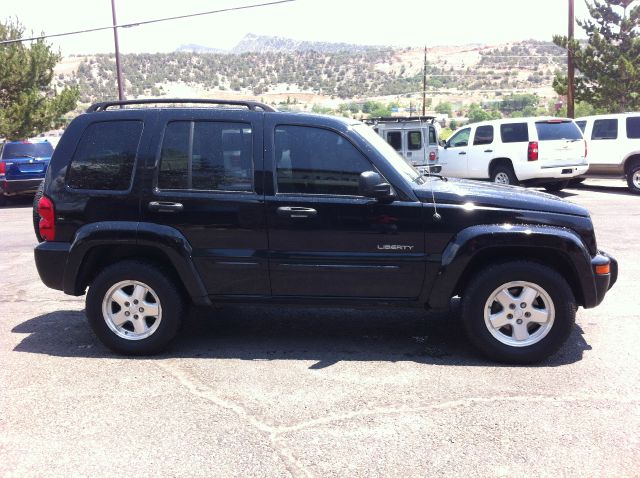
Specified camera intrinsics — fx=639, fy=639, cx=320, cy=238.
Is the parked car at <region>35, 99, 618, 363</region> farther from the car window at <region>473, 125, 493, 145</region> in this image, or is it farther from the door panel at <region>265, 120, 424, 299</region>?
the car window at <region>473, 125, 493, 145</region>

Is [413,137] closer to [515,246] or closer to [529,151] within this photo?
[529,151]

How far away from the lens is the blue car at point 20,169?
1628cm

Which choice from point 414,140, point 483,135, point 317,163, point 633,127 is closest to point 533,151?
point 483,135

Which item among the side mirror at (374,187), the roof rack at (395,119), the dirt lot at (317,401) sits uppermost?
the roof rack at (395,119)

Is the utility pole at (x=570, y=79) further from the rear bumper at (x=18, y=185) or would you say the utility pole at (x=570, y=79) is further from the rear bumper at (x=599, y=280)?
the rear bumper at (x=599, y=280)

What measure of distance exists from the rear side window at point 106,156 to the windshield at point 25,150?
1271 centimetres

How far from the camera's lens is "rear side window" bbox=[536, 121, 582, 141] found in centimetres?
1529

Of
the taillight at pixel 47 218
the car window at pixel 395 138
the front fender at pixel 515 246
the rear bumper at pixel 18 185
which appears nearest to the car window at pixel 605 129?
the car window at pixel 395 138

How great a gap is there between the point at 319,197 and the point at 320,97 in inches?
2638

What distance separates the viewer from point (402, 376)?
454 centimetres

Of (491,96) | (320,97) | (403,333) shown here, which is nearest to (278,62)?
(320,97)

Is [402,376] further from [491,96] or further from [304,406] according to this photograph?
[491,96]

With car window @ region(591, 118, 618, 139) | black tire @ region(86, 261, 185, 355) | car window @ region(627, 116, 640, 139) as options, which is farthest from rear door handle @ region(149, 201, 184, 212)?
car window @ region(591, 118, 618, 139)

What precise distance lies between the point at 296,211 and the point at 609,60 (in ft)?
84.5
